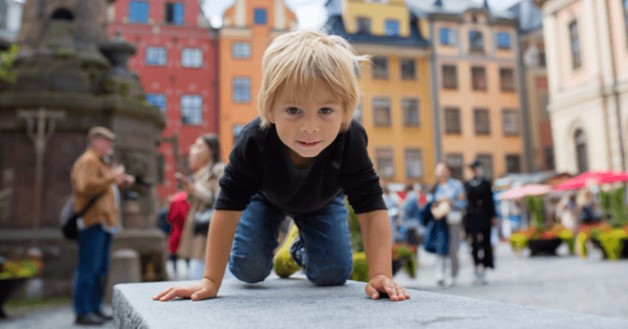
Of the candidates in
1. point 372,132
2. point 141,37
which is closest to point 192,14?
point 141,37

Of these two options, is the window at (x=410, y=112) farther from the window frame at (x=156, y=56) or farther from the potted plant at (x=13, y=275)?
the potted plant at (x=13, y=275)

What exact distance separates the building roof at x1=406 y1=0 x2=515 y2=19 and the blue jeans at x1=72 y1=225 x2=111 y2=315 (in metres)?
33.4

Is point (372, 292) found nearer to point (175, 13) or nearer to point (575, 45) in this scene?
point (575, 45)

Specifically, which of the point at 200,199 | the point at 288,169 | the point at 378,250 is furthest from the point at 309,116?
the point at 200,199

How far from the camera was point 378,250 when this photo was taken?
7.68ft

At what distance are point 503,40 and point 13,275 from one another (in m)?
36.3

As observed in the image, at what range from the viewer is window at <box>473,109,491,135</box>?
36.8 meters

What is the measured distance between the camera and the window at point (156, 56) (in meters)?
30.9

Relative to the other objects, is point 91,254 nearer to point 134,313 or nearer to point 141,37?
point 134,313

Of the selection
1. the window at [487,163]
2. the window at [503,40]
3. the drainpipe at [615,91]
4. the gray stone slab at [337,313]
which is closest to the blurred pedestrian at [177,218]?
the gray stone slab at [337,313]

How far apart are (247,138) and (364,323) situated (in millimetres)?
1138

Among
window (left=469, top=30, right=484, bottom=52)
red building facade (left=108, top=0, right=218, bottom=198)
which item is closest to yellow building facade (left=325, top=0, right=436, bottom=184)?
window (left=469, top=30, right=484, bottom=52)

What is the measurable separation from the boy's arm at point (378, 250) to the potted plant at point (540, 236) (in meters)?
14.4

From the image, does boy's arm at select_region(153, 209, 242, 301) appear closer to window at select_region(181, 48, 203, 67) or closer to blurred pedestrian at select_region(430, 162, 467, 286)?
blurred pedestrian at select_region(430, 162, 467, 286)
